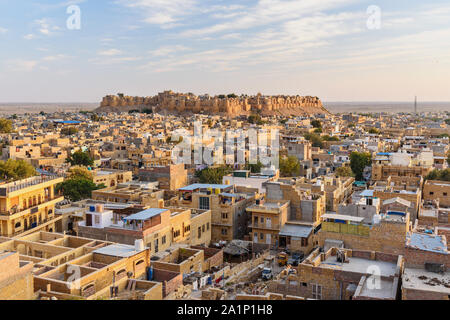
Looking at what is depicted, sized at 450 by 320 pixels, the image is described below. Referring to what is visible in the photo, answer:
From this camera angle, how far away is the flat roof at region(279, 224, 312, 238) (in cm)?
2010

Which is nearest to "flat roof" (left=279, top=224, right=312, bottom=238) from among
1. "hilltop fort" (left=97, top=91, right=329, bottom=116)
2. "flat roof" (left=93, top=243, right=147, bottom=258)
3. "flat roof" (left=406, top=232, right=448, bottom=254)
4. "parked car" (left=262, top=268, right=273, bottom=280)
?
"parked car" (left=262, top=268, right=273, bottom=280)

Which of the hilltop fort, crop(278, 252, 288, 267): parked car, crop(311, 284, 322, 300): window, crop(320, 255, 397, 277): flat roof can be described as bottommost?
crop(278, 252, 288, 267): parked car

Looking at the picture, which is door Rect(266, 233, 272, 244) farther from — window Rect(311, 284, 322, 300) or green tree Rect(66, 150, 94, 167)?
green tree Rect(66, 150, 94, 167)

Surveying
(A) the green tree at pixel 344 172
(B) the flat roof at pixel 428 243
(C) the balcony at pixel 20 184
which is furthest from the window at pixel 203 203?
(A) the green tree at pixel 344 172

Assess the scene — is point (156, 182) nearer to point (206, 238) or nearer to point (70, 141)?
point (206, 238)

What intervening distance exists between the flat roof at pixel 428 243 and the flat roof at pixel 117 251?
8437 mm

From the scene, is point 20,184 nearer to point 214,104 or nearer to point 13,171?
point 13,171

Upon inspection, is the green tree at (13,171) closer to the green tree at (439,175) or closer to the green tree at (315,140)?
the green tree at (439,175)

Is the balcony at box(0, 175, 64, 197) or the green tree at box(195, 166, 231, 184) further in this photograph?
the green tree at box(195, 166, 231, 184)

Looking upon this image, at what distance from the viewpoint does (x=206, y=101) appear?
12094cm

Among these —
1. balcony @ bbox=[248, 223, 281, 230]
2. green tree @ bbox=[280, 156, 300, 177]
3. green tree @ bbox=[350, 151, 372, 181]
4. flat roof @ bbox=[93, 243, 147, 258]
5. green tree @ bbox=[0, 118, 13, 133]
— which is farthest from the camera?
green tree @ bbox=[0, 118, 13, 133]

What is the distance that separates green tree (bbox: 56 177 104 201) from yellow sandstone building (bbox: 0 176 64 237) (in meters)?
6.00

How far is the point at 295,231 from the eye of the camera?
67.6ft

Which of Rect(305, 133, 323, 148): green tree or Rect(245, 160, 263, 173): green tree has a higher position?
Rect(305, 133, 323, 148): green tree
